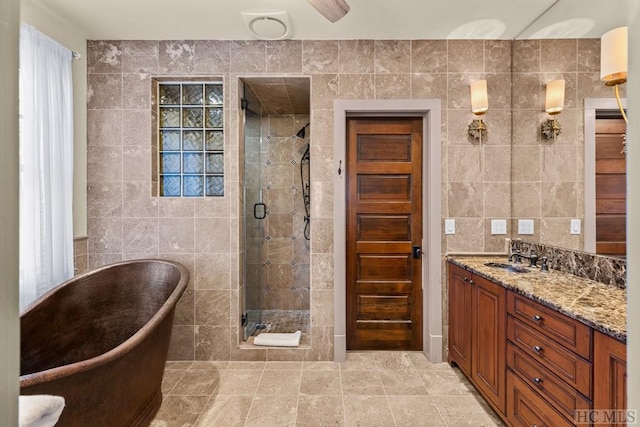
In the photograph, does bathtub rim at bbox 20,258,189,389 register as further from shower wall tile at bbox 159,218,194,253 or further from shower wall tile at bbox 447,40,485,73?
shower wall tile at bbox 447,40,485,73

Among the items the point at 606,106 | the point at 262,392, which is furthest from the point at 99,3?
the point at 606,106

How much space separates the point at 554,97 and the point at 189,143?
2.95 meters

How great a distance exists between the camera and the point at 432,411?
2.07 metres

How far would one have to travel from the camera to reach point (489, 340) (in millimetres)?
2023

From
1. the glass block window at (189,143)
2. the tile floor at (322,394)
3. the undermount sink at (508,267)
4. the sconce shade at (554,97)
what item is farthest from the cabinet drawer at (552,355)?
the glass block window at (189,143)

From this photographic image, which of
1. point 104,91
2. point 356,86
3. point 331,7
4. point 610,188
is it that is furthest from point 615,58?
point 104,91

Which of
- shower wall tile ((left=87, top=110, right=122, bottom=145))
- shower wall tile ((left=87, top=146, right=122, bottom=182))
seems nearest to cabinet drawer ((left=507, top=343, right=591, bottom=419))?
shower wall tile ((left=87, top=146, right=122, bottom=182))

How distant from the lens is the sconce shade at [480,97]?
257 cm

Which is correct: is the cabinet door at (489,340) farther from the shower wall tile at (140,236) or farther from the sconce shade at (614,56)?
the shower wall tile at (140,236)

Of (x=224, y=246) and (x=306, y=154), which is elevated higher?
(x=306, y=154)

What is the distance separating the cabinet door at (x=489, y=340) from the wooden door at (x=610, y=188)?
66cm

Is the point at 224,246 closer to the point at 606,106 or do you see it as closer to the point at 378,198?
the point at 378,198

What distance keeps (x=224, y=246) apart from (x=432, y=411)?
6.57 ft

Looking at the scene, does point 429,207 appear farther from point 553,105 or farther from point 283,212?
point 283,212
